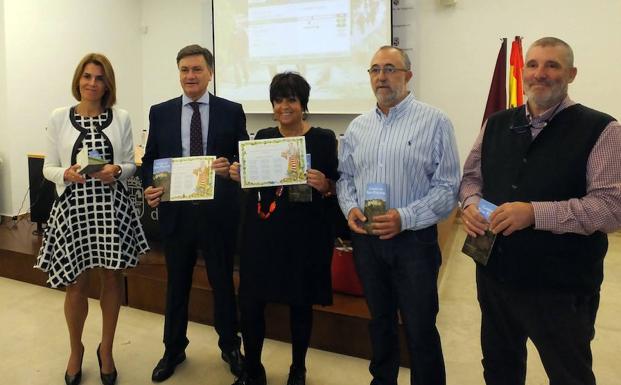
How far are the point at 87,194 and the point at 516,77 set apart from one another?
3.71 meters

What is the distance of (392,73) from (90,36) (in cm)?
527

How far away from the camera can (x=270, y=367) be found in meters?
2.46

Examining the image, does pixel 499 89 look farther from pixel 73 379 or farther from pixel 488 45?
pixel 73 379

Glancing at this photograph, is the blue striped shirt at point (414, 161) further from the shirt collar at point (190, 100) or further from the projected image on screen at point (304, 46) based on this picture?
the projected image on screen at point (304, 46)

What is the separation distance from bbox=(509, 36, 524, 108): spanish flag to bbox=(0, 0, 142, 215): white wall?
15.7 ft

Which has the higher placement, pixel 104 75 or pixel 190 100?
pixel 104 75

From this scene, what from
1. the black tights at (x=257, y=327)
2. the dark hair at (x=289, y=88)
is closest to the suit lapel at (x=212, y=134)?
the dark hair at (x=289, y=88)

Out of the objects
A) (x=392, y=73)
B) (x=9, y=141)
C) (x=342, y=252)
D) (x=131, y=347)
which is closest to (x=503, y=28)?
(x=342, y=252)

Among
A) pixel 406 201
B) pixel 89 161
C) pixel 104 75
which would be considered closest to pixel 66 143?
pixel 89 161

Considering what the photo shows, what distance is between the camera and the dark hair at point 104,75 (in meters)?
2.12

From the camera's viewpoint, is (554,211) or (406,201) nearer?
(554,211)

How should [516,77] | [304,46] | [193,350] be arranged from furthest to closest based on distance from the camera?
[304,46]
[516,77]
[193,350]

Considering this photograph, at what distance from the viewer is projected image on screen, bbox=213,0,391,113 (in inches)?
218

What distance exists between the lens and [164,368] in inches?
92.8
